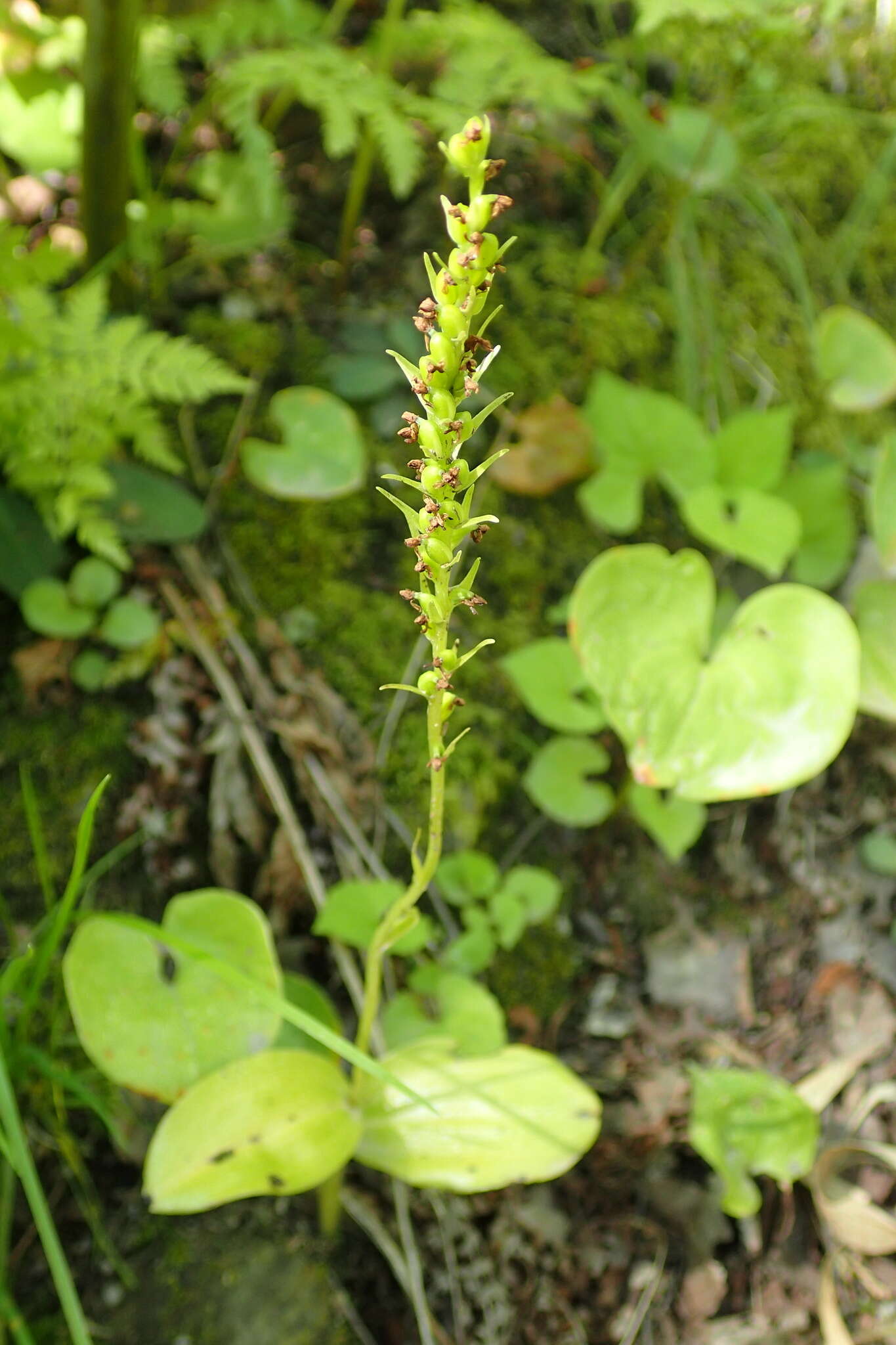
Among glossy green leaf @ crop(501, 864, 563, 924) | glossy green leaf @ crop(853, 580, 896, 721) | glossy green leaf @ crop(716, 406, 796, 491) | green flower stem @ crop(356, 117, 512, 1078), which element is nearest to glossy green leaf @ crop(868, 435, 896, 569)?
glossy green leaf @ crop(853, 580, 896, 721)

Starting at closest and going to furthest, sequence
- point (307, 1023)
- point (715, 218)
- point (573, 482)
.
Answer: point (307, 1023) → point (573, 482) → point (715, 218)

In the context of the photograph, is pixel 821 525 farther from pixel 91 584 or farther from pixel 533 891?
pixel 91 584

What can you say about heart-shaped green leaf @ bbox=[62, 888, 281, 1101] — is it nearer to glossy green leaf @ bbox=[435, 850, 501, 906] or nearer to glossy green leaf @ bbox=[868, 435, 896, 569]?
glossy green leaf @ bbox=[435, 850, 501, 906]

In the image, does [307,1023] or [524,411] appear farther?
[524,411]

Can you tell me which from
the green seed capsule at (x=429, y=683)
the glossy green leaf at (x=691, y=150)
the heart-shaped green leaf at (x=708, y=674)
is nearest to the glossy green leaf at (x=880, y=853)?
the heart-shaped green leaf at (x=708, y=674)

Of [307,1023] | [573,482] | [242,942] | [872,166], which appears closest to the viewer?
[307,1023]

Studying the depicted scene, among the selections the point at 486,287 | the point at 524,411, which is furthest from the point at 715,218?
the point at 486,287

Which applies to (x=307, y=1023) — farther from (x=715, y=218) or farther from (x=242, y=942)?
(x=715, y=218)
